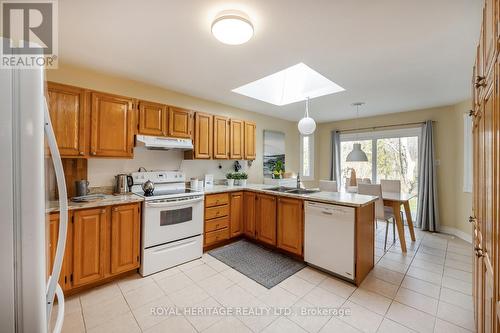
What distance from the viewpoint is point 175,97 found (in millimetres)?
3449

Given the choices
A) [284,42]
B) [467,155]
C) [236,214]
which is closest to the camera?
[284,42]

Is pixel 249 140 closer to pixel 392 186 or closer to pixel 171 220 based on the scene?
pixel 171 220

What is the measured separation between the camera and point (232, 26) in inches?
64.9

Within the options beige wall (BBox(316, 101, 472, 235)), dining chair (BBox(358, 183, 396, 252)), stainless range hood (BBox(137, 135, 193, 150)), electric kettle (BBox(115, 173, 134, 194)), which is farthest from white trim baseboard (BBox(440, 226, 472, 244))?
electric kettle (BBox(115, 173, 134, 194))

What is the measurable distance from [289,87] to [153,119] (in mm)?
2363

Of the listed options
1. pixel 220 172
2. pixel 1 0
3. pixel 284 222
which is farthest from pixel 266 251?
pixel 1 0

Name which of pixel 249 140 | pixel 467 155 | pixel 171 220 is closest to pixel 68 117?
pixel 171 220

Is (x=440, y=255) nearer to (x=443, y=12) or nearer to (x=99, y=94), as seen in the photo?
(x=443, y=12)

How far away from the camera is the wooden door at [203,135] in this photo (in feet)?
11.0

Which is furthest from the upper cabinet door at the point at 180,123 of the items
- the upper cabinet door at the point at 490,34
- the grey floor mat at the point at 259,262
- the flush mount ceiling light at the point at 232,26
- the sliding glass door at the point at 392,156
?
the sliding glass door at the point at 392,156

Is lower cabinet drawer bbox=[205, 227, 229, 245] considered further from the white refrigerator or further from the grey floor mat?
the white refrigerator

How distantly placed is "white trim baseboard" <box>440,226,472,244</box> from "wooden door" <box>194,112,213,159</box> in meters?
4.52

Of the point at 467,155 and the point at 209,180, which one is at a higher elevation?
the point at 467,155

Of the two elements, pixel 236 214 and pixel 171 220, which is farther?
pixel 236 214
